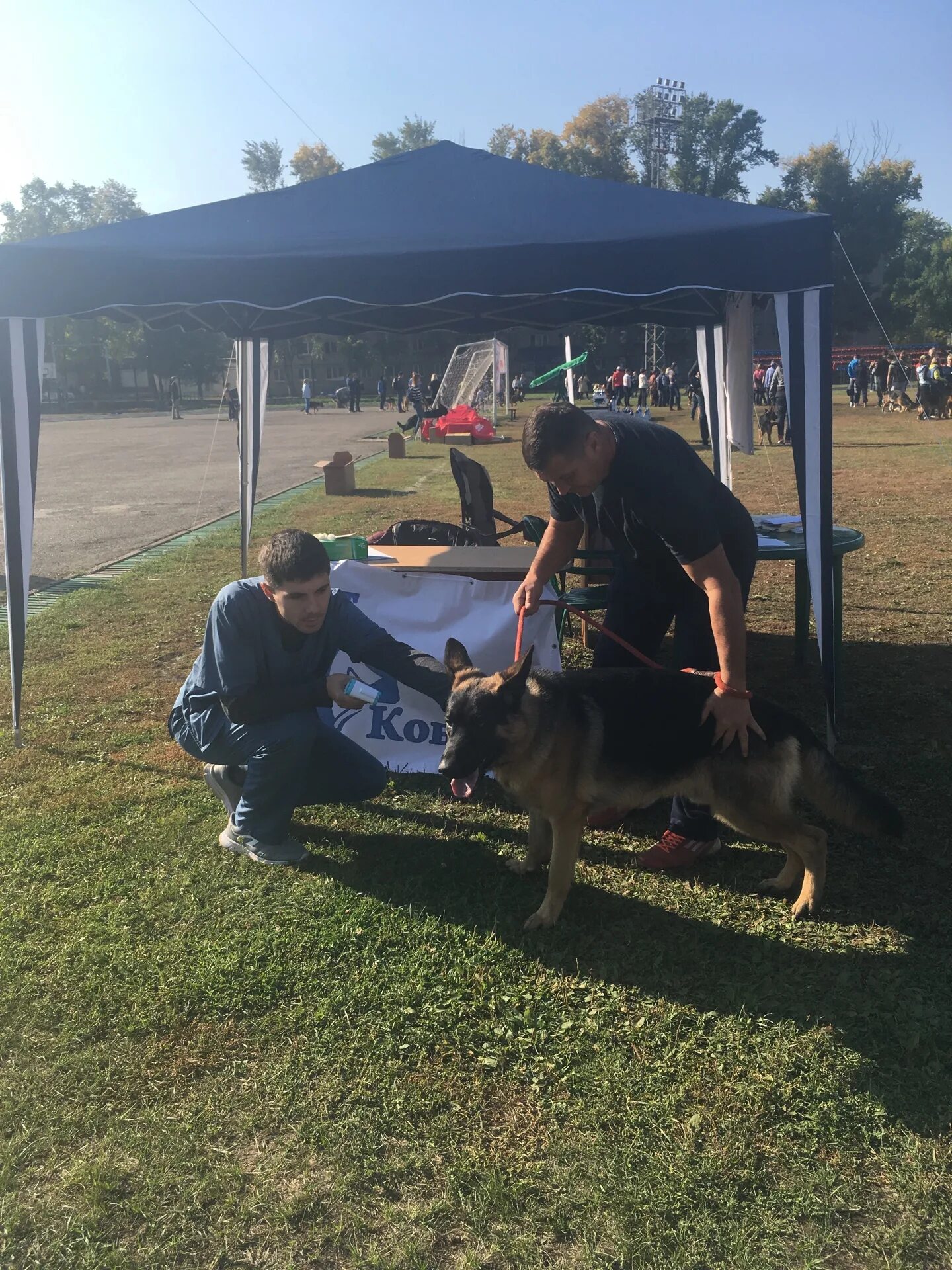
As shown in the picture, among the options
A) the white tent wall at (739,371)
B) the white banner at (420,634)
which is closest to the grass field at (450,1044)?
the white banner at (420,634)

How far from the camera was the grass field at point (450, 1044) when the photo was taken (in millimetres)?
2232

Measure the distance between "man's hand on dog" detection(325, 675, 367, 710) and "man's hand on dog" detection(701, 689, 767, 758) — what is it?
1430 mm

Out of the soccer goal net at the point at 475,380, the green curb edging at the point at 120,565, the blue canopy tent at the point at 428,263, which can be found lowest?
the green curb edging at the point at 120,565

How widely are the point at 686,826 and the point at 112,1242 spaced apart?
8.70 ft

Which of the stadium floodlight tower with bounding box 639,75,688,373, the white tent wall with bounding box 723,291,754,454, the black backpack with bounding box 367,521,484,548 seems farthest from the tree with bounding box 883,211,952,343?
the black backpack with bounding box 367,521,484,548

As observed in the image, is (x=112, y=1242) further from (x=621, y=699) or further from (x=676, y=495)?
(x=676, y=495)

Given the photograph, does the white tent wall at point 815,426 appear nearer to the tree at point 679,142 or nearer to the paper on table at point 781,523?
the paper on table at point 781,523

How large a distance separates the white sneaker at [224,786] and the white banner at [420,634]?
0.92 meters

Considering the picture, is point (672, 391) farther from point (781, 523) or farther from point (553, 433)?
point (553, 433)

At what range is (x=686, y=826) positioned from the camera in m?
3.93

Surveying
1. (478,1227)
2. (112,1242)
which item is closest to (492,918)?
(478,1227)

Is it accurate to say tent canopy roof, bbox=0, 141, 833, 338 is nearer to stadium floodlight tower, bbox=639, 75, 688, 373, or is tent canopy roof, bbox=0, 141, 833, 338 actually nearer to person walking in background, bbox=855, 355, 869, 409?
person walking in background, bbox=855, 355, 869, 409

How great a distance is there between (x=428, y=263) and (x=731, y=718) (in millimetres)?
3140

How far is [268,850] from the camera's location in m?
3.97
